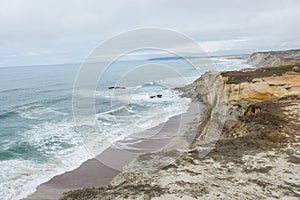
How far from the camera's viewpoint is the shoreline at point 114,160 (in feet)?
47.9

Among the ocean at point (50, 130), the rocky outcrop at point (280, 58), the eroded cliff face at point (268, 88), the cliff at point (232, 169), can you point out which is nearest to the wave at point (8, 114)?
the ocean at point (50, 130)

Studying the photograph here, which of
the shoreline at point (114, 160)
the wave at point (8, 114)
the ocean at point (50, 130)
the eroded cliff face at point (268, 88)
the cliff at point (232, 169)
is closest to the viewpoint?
the cliff at point (232, 169)

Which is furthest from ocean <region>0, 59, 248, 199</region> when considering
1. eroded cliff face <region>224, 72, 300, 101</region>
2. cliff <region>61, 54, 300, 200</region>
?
cliff <region>61, 54, 300, 200</region>

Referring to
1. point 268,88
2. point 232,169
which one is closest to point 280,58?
point 268,88

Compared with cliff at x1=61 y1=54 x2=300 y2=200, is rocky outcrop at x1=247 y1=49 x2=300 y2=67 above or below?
above

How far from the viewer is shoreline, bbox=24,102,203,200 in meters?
14.6

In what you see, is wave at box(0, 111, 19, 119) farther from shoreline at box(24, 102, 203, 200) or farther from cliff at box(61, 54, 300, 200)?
cliff at box(61, 54, 300, 200)

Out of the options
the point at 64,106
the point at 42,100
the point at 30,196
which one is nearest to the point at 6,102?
the point at 42,100

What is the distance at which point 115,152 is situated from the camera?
1988cm

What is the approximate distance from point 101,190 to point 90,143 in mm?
14350

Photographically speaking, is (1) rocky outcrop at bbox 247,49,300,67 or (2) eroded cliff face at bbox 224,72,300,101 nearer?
(2) eroded cliff face at bbox 224,72,300,101

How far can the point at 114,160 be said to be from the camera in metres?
18.3

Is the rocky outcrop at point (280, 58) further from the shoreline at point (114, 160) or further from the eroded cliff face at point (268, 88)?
the shoreline at point (114, 160)

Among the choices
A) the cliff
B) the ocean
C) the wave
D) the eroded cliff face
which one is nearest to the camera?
the cliff
